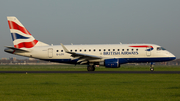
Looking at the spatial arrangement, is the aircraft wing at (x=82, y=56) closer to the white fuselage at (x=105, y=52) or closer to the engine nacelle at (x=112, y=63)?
the white fuselage at (x=105, y=52)

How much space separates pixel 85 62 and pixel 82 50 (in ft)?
7.18

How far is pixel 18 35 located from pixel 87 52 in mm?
11970

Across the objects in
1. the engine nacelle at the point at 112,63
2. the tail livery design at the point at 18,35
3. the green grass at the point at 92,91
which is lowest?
the green grass at the point at 92,91

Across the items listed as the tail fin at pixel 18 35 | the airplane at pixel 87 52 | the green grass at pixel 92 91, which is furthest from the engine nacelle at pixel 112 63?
the green grass at pixel 92 91

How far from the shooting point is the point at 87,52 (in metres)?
39.7

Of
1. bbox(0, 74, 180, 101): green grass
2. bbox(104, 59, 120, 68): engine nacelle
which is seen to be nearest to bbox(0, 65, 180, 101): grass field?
bbox(0, 74, 180, 101): green grass

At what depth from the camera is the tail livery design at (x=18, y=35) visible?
136ft

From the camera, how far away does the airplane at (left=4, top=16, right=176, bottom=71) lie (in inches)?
1487

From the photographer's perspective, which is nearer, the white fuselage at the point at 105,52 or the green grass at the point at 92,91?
the green grass at the point at 92,91

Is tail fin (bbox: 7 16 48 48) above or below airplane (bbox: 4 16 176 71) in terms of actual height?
above

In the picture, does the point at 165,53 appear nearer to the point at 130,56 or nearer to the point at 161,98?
the point at 130,56

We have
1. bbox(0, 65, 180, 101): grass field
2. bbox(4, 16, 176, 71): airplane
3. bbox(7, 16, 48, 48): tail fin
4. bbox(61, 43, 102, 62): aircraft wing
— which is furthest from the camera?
bbox(7, 16, 48, 48): tail fin

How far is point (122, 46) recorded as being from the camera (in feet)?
127

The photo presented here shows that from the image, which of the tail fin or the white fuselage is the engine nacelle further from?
the tail fin
